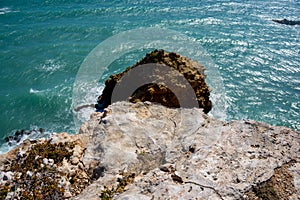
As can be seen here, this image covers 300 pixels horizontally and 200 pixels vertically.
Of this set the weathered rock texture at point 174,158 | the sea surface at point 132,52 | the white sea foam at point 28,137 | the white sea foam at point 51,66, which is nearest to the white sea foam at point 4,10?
the sea surface at point 132,52

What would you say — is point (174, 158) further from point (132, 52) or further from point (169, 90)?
point (132, 52)

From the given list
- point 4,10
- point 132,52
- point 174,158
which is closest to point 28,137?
point 174,158

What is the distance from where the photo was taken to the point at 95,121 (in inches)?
360

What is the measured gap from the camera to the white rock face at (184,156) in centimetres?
509

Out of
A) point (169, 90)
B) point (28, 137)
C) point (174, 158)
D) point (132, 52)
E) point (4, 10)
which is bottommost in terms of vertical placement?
point (28, 137)

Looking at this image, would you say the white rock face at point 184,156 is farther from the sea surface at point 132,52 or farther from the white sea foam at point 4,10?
the white sea foam at point 4,10

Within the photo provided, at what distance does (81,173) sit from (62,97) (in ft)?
51.0

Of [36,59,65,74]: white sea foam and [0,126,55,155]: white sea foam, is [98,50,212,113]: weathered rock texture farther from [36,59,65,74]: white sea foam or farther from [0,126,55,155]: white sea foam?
[36,59,65,74]: white sea foam

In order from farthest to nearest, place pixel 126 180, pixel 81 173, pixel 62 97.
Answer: pixel 62 97 → pixel 81 173 → pixel 126 180

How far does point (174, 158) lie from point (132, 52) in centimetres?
2369

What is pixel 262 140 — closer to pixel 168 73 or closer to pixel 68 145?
pixel 68 145

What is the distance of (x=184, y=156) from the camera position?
245 inches

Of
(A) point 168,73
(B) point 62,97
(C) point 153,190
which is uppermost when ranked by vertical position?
(C) point 153,190

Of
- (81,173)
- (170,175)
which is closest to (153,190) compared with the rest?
(170,175)
